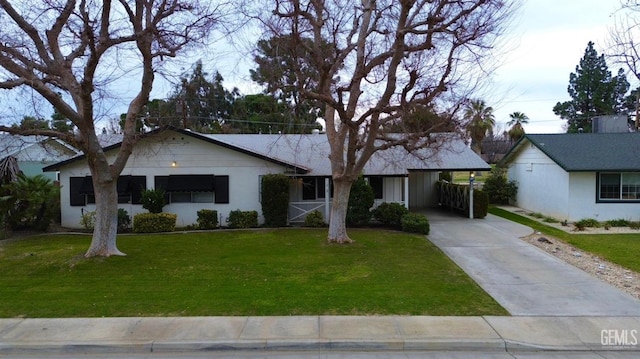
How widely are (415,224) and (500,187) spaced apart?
472 inches

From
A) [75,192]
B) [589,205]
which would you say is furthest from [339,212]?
[589,205]

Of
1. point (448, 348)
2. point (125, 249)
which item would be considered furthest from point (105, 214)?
point (448, 348)

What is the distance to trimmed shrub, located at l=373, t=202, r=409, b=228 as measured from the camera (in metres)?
16.1

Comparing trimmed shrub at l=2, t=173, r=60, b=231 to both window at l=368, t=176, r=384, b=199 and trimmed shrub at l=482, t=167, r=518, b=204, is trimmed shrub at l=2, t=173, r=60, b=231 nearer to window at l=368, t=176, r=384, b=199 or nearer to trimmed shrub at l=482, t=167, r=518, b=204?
window at l=368, t=176, r=384, b=199

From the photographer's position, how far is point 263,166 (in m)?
17.2

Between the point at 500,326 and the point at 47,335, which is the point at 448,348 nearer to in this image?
the point at 500,326

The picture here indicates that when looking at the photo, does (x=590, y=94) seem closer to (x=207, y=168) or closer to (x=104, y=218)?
(x=207, y=168)

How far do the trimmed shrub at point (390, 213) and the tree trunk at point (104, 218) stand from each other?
935cm

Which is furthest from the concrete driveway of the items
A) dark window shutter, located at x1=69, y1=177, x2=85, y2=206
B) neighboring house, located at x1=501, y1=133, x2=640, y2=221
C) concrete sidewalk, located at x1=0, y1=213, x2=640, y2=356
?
dark window shutter, located at x1=69, y1=177, x2=85, y2=206

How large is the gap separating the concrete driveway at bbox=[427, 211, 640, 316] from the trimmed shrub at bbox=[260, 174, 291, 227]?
18.3ft

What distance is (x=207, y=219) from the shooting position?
16.5 m

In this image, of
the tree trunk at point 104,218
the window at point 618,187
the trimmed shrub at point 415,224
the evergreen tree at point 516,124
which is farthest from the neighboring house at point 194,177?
the evergreen tree at point 516,124

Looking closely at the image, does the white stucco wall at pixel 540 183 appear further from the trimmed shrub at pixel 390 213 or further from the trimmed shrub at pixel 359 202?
the trimmed shrub at pixel 359 202

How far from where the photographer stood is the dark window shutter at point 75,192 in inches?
673
